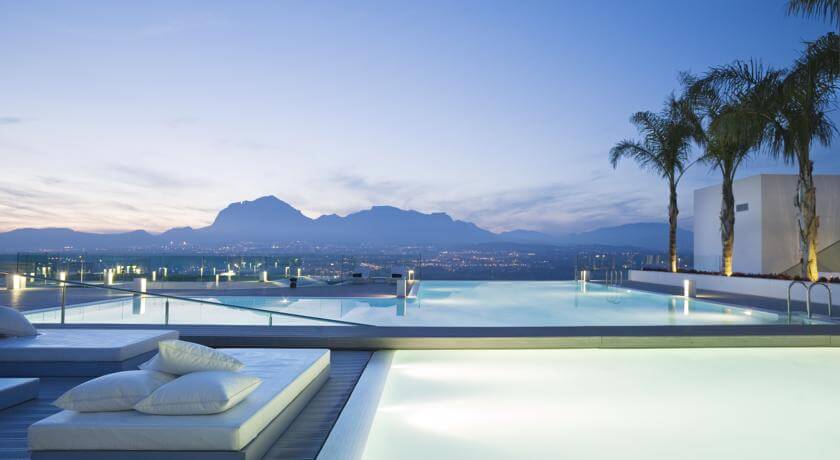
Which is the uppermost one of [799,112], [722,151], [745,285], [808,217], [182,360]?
[799,112]

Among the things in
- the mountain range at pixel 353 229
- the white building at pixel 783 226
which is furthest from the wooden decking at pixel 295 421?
the mountain range at pixel 353 229

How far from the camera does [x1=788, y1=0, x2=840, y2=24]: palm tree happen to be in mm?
7336

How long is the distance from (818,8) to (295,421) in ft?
28.1

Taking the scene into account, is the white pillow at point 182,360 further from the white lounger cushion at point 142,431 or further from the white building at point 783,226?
the white building at point 783,226

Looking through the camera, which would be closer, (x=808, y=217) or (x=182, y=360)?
(x=182, y=360)

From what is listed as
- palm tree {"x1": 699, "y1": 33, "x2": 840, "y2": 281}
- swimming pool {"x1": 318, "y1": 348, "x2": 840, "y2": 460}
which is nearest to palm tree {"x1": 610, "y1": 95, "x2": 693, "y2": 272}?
palm tree {"x1": 699, "y1": 33, "x2": 840, "y2": 281}

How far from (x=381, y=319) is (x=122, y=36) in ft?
26.4

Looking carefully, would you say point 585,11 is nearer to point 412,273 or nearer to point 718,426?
point 412,273

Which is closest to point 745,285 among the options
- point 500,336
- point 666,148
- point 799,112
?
point 799,112

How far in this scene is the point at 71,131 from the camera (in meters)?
14.0

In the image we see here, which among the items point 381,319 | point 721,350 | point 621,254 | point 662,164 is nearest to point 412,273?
point 621,254

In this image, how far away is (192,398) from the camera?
90.7 inches

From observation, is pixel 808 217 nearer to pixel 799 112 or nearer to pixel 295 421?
pixel 799 112

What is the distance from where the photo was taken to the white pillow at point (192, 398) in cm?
229
